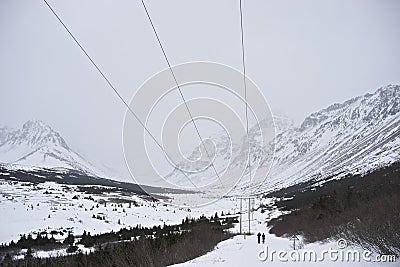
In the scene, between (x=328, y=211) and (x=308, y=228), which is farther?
(x=328, y=211)

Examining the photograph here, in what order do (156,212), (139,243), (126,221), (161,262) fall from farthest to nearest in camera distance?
(156,212) → (126,221) → (139,243) → (161,262)

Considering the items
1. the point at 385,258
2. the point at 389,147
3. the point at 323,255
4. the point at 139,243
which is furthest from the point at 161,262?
the point at 389,147

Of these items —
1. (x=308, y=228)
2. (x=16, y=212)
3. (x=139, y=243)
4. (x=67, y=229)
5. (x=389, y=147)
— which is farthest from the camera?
(x=389, y=147)

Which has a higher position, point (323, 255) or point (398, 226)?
point (398, 226)

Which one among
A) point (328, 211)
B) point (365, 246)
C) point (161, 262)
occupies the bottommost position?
point (161, 262)

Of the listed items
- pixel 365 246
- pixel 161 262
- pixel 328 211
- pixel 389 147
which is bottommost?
pixel 161 262

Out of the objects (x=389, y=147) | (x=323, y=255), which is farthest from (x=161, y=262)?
(x=389, y=147)

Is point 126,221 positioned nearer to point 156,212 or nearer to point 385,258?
point 156,212

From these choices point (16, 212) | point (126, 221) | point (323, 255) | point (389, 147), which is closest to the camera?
point (323, 255)

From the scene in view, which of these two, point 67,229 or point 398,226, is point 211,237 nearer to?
point 67,229
